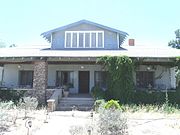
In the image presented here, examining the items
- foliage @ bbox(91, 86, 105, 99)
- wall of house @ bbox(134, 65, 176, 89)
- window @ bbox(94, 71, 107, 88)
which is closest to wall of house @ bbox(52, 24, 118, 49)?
window @ bbox(94, 71, 107, 88)

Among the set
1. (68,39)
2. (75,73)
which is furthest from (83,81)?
(68,39)

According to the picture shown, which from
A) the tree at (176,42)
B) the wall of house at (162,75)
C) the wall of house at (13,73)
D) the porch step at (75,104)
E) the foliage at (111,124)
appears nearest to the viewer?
the foliage at (111,124)

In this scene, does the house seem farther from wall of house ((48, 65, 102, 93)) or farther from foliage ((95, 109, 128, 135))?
foliage ((95, 109, 128, 135))

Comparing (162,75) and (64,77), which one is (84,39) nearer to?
(64,77)

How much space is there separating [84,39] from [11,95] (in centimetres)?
819

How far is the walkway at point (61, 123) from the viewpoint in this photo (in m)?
11.1

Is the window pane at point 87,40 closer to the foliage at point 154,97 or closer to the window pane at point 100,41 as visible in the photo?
the window pane at point 100,41

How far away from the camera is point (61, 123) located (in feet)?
42.3

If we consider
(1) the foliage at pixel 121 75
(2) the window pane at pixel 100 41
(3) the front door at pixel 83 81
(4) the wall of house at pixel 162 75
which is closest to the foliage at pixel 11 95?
(3) the front door at pixel 83 81

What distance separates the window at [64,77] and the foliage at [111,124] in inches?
567

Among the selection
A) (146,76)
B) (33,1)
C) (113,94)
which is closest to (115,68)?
(113,94)

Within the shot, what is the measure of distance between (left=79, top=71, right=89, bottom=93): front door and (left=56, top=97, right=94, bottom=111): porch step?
15.1 feet

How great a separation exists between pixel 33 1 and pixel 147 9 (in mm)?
7377

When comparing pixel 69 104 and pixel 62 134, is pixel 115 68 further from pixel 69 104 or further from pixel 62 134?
pixel 62 134
